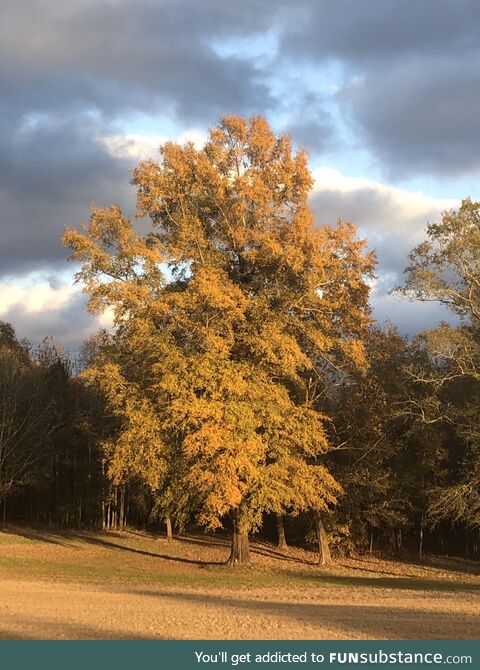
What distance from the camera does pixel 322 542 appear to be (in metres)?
29.5

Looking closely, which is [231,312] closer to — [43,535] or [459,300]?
[459,300]

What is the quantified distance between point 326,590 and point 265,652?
30.5 ft

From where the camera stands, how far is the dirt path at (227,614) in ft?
32.7

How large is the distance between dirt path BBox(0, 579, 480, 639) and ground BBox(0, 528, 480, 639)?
0.02 m

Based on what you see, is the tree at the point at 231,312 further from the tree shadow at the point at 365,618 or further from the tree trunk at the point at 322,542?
the tree shadow at the point at 365,618

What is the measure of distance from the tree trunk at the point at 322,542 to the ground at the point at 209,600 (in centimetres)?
Answer: 69

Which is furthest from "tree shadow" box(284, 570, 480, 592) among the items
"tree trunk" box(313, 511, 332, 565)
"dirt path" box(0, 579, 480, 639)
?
"tree trunk" box(313, 511, 332, 565)

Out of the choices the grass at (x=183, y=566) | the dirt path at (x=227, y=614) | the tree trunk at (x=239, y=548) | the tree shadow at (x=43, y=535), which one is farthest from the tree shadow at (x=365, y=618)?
the tree shadow at (x=43, y=535)

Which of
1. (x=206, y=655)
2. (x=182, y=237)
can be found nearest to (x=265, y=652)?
(x=206, y=655)

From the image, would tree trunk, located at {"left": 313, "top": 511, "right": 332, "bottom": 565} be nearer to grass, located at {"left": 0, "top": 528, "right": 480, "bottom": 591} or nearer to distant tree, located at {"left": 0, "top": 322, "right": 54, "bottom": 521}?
grass, located at {"left": 0, "top": 528, "right": 480, "bottom": 591}

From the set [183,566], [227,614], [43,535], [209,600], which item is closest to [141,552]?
[183,566]

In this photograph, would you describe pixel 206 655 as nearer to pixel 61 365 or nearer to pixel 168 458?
pixel 168 458

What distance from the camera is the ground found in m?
10.2

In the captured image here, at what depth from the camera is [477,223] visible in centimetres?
2381
